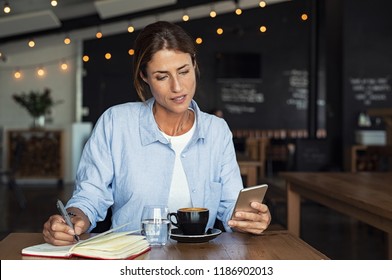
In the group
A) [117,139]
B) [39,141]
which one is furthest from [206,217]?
[39,141]

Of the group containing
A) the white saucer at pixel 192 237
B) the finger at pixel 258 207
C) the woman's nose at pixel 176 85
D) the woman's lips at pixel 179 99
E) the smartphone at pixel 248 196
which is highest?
the woman's nose at pixel 176 85

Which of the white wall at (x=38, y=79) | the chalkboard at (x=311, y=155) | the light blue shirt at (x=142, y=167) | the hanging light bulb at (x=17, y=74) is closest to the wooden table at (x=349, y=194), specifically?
the light blue shirt at (x=142, y=167)

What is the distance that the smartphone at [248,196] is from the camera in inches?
56.2

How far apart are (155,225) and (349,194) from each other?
119 centimetres

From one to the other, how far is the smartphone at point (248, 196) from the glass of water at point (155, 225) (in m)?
0.19

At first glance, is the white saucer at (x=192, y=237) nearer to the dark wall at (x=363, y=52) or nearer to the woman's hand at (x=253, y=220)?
the woman's hand at (x=253, y=220)

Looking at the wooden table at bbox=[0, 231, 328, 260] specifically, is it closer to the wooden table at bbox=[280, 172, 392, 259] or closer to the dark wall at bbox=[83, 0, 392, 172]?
the wooden table at bbox=[280, 172, 392, 259]

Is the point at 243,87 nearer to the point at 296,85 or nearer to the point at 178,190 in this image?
the point at 296,85

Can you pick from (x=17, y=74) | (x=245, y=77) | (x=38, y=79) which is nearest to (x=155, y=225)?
(x=17, y=74)

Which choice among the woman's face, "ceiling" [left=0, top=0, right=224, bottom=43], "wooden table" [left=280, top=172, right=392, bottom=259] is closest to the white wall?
"ceiling" [left=0, top=0, right=224, bottom=43]

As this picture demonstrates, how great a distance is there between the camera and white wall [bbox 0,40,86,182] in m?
11.3

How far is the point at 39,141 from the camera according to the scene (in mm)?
9992

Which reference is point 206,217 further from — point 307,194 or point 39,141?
point 39,141
